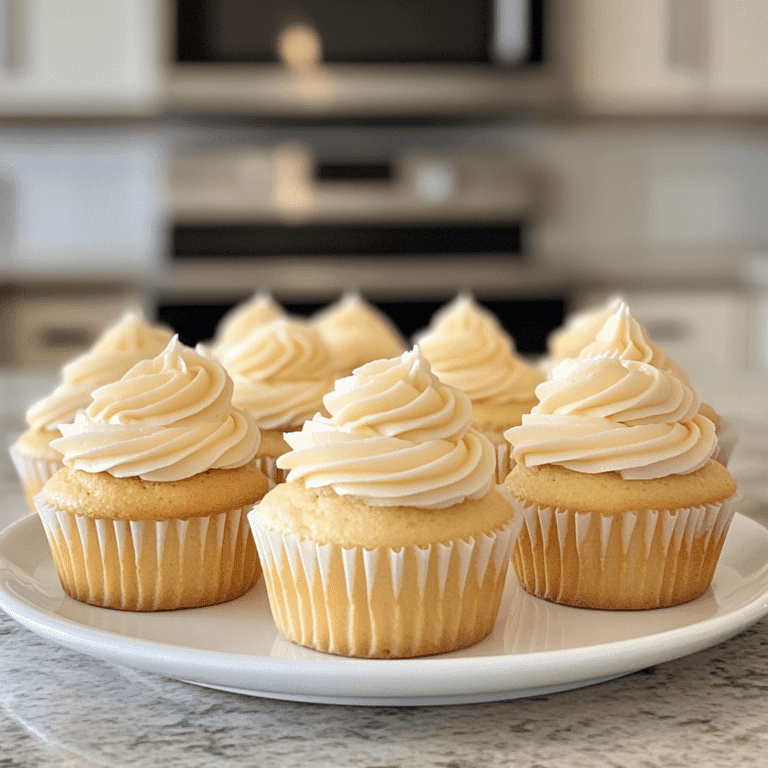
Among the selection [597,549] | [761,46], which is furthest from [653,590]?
[761,46]

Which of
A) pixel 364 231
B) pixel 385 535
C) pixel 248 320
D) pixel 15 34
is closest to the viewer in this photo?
pixel 385 535

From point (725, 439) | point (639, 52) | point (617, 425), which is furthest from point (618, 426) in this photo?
point (639, 52)

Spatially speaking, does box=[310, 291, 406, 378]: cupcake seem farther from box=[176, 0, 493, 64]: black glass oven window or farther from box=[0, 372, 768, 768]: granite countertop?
box=[176, 0, 493, 64]: black glass oven window

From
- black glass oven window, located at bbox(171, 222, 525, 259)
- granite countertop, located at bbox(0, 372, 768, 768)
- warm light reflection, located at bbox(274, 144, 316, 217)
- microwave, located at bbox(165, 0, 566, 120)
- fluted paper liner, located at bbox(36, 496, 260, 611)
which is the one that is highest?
microwave, located at bbox(165, 0, 566, 120)

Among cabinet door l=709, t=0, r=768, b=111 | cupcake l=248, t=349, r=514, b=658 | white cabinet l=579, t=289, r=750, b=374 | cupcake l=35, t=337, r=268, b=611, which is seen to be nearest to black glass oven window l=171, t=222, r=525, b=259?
white cabinet l=579, t=289, r=750, b=374

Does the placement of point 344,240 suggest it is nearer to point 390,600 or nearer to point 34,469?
point 34,469
